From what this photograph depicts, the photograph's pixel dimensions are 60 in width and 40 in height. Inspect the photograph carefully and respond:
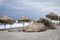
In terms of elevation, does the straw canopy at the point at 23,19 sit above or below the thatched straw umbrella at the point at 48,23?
above

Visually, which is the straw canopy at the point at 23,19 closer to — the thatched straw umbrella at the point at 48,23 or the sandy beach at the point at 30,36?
the thatched straw umbrella at the point at 48,23

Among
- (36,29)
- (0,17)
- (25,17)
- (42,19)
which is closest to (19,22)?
(25,17)

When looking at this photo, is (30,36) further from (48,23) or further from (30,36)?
(48,23)

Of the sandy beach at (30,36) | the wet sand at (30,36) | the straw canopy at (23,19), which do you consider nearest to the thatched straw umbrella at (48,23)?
the straw canopy at (23,19)

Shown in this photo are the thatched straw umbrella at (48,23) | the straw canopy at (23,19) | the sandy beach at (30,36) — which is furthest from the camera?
the straw canopy at (23,19)

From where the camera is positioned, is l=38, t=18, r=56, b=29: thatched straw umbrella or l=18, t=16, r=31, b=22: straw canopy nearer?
l=38, t=18, r=56, b=29: thatched straw umbrella

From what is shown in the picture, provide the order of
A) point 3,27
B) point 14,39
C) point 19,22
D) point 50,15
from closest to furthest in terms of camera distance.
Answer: point 14,39 < point 3,27 < point 19,22 < point 50,15

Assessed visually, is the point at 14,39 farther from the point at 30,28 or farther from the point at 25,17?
the point at 25,17

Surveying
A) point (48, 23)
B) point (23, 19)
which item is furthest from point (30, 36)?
point (23, 19)

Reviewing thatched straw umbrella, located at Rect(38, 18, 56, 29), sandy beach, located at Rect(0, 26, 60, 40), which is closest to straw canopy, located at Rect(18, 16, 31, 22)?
thatched straw umbrella, located at Rect(38, 18, 56, 29)

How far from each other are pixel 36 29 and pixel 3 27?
9.04ft

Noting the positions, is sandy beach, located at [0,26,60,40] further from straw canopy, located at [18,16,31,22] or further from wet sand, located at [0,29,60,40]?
straw canopy, located at [18,16,31,22]

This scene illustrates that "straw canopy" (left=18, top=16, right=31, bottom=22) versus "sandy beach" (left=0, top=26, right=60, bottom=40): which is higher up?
"straw canopy" (left=18, top=16, right=31, bottom=22)

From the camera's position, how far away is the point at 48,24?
1365 cm
